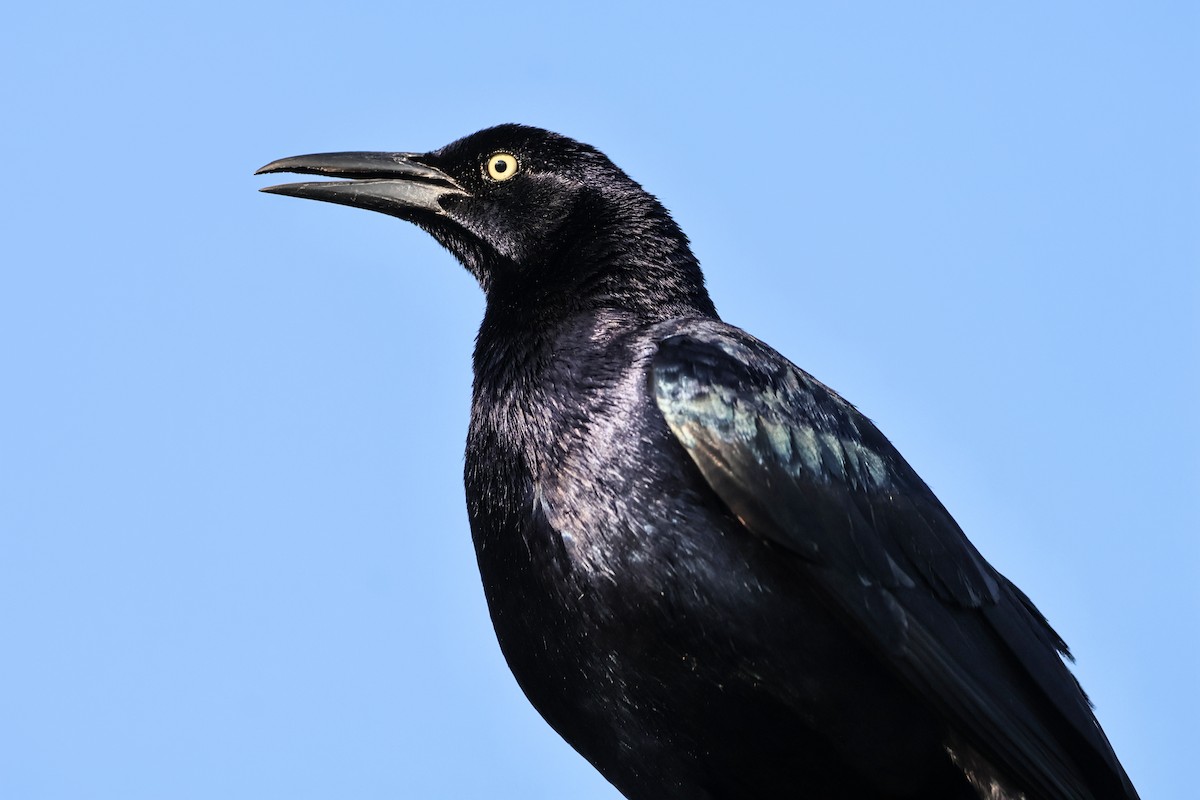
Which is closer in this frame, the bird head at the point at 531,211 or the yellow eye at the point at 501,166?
the bird head at the point at 531,211

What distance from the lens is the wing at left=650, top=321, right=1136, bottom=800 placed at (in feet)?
18.9

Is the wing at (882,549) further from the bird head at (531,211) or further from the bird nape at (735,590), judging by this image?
the bird head at (531,211)

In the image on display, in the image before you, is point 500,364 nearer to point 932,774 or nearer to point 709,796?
point 709,796

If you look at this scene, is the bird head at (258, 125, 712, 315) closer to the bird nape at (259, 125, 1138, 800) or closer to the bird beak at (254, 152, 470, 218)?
the bird beak at (254, 152, 470, 218)

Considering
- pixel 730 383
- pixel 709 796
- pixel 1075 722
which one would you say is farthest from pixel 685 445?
pixel 1075 722

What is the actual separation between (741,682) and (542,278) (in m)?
2.10

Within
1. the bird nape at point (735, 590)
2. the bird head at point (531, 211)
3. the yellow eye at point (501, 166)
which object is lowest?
the bird nape at point (735, 590)

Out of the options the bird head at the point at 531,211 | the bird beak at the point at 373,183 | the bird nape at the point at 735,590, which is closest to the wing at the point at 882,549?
the bird nape at the point at 735,590

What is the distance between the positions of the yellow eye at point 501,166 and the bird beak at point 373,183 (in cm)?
16

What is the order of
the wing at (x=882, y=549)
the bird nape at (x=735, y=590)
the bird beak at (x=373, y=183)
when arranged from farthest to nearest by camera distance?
→ the bird beak at (x=373, y=183) < the wing at (x=882, y=549) < the bird nape at (x=735, y=590)

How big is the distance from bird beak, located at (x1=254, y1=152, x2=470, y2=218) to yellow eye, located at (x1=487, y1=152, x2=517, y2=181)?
16 centimetres

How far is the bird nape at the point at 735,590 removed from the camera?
564 centimetres

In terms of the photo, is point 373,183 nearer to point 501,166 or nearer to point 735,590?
point 501,166

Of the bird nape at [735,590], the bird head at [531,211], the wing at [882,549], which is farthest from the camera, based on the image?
the bird head at [531,211]
